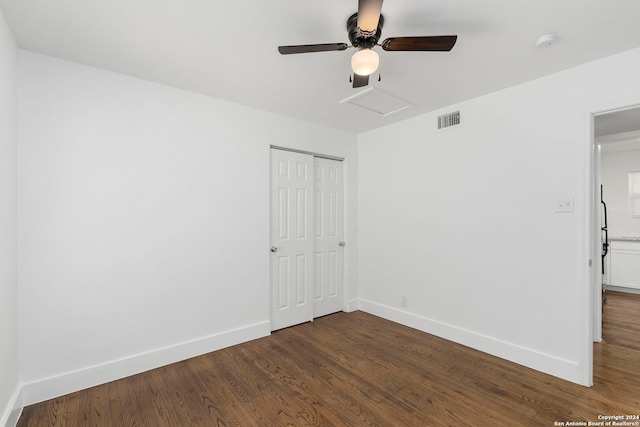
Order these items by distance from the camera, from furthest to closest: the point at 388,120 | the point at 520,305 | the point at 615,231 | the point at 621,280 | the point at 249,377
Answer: the point at 615,231
the point at 621,280
the point at 388,120
the point at 520,305
the point at 249,377

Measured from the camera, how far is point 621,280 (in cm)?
493

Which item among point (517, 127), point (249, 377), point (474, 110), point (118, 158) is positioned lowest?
point (249, 377)

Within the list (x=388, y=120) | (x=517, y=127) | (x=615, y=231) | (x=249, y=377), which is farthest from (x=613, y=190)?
(x=249, y=377)

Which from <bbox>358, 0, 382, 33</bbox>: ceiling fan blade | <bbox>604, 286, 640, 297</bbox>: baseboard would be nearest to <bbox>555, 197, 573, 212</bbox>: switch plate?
<bbox>358, 0, 382, 33</bbox>: ceiling fan blade

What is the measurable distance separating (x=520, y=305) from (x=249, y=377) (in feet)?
8.23

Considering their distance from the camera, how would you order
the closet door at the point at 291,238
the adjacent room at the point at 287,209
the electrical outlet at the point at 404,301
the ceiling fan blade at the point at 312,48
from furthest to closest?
the electrical outlet at the point at 404,301 < the closet door at the point at 291,238 < the adjacent room at the point at 287,209 < the ceiling fan blade at the point at 312,48

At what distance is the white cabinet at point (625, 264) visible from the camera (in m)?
4.77

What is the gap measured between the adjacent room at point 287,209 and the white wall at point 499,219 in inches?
0.7

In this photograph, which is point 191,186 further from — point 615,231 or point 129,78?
Result: point 615,231

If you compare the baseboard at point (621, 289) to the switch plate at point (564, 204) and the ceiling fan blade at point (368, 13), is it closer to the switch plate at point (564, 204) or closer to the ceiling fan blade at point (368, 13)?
the switch plate at point (564, 204)

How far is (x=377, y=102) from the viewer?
309 cm

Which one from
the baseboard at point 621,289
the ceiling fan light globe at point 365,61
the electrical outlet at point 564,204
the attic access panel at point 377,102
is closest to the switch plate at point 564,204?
the electrical outlet at point 564,204

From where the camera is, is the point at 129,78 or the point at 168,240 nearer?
the point at 129,78

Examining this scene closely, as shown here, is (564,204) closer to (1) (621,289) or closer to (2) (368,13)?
(2) (368,13)
